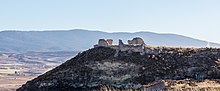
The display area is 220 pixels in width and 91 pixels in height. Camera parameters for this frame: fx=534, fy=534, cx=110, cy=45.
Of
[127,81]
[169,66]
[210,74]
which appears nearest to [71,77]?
[127,81]

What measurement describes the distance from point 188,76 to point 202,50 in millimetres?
4102

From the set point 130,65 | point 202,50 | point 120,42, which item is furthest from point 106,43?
point 202,50

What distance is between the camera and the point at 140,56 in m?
42.7

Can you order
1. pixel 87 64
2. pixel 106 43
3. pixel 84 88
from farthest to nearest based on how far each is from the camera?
pixel 106 43 → pixel 87 64 → pixel 84 88

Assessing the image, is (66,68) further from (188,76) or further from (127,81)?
(188,76)

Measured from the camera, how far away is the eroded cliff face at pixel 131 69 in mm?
39656

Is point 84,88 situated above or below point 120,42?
below

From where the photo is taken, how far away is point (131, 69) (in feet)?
134

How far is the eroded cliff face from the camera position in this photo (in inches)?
1561

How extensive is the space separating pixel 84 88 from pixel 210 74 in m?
9.46

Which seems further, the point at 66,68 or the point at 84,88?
the point at 66,68

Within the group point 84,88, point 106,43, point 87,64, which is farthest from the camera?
point 106,43

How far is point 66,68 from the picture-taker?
140 ft

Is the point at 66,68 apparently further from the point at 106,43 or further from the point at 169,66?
the point at 169,66
